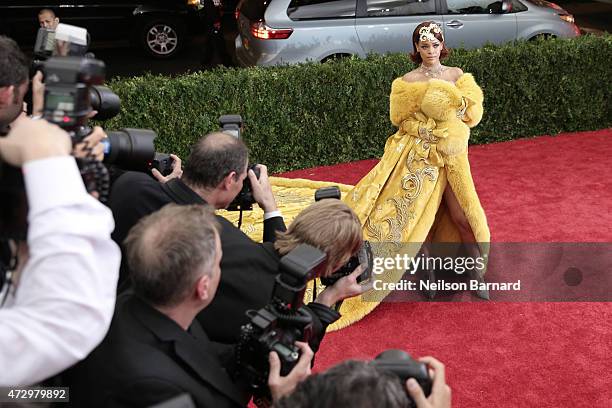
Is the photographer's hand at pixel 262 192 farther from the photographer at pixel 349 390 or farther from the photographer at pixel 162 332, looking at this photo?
the photographer at pixel 349 390

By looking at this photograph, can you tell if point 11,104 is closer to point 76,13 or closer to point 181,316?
point 181,316

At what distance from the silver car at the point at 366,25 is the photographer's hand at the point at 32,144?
608cm

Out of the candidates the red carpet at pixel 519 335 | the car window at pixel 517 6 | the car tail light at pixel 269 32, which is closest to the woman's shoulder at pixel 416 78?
the red carpet at pixel 519 335

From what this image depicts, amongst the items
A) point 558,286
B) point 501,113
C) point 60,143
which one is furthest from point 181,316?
point 501,113

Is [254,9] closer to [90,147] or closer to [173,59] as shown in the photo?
[173,59]

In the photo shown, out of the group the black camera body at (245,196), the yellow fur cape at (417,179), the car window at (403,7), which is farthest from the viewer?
the car window at (403,7)

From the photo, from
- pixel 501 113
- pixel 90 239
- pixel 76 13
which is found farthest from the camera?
pixel 76 13

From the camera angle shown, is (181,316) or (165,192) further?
(165,192)

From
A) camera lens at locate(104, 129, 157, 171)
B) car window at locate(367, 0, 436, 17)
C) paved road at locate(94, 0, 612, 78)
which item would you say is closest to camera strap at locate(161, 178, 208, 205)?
camera lens at locate(104, 129, 157, 171)

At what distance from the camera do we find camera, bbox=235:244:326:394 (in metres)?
2.06

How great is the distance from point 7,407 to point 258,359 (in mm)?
664

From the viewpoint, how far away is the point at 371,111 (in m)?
6.89

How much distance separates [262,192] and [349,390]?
5.82ft

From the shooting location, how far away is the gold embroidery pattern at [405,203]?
4480 millimetres
